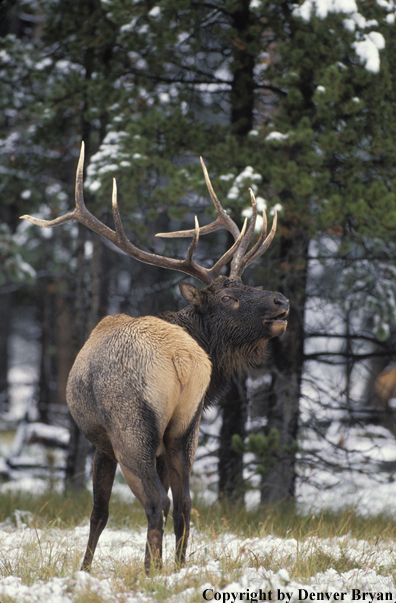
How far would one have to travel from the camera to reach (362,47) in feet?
18.4

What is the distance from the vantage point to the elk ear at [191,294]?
14.1 ft

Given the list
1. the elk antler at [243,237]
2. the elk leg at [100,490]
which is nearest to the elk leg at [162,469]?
the elk leg at [100,490]

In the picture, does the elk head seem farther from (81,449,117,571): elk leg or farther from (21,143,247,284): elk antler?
(81,449,117,571): elk leg

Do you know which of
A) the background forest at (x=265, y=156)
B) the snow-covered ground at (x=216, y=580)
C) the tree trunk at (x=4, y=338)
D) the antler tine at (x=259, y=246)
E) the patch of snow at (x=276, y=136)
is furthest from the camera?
the tree trunk at (x=4, y=338)

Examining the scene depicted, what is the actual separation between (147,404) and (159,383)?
0.14 metres

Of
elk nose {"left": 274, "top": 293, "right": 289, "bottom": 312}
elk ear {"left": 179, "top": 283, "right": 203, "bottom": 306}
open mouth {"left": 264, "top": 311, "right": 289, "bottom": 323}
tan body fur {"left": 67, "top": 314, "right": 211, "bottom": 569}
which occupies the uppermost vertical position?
elk ear {"left": 179, "top": 283, "right": 203, "bottom": 306}

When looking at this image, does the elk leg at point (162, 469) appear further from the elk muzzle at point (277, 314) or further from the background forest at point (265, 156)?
the background forest at point (265, 156)

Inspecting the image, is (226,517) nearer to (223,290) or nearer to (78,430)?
(78,430)

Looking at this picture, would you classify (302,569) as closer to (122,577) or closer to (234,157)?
(122,577)

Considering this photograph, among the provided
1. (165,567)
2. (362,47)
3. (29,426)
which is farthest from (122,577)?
(29,426)

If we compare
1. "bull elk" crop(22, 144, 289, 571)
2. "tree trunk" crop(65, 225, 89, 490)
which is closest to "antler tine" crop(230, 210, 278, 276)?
"bull elk" crop(22, 144, 289, 571)

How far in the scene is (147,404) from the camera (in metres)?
3.45

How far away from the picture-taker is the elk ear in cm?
429

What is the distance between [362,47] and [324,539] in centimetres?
450
